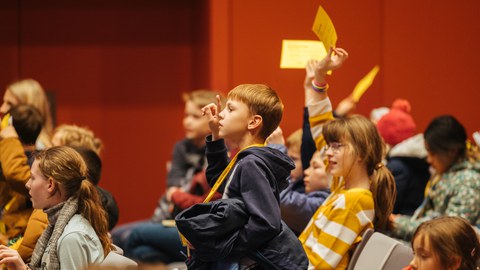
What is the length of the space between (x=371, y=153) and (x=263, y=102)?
A: 820 millimetres

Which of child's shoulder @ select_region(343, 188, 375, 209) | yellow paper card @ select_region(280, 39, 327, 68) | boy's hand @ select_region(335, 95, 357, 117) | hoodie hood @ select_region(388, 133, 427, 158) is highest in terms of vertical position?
yellow paper card @ select_region(280, 39, 327, 68)

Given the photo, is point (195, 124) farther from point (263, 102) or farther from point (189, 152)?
point (263, 102)

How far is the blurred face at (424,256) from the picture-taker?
3.04 m

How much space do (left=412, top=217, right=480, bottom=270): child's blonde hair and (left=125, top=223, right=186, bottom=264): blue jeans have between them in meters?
2.82

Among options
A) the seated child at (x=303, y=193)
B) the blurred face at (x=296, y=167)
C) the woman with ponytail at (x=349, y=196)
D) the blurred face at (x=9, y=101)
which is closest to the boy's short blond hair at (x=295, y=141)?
the blurred face at (x=296, y=167)

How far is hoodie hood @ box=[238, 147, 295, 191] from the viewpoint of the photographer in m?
3.32

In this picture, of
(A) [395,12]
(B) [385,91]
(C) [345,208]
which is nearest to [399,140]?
(B) [385,91]

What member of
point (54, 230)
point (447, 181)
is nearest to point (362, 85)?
point (447, 181)

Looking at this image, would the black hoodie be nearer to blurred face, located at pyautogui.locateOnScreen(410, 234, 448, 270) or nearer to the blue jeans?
blurred face, located at pyautogui.locateOnScreen(410, 234, 448, 270)

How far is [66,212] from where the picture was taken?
3.60 meters

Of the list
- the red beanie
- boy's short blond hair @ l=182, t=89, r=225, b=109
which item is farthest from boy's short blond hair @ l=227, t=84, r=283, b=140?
boy's short blond hair @ l=182, t=89, r=225, b=109

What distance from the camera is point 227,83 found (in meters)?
5.94

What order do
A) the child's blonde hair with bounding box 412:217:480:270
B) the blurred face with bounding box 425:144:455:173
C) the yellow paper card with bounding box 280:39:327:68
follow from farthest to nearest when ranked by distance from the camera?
1. the blurred face with bounding box 425:144:455:173
2. the yellow paper card with bounding box 280:39:327:68
3. the child's blonde hair with bounding box 412:217:480:270

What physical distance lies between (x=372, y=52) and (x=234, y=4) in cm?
103
